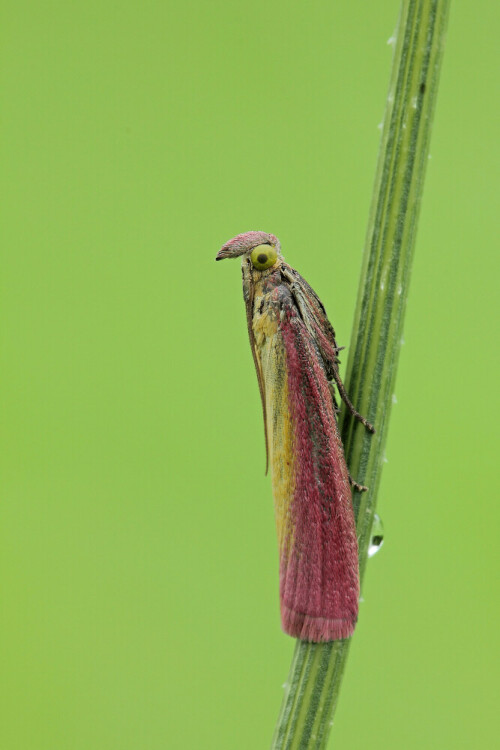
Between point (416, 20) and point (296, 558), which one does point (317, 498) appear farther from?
point (416, 20)

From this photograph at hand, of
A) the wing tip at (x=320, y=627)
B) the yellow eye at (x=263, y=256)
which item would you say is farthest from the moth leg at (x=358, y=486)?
the yellow eye at (x=263, y=256)

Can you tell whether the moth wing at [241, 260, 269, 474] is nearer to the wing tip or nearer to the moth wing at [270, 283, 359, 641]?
the moth wing at [270, 283, 359, 641]

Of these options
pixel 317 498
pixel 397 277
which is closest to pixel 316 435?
pixel 317 498

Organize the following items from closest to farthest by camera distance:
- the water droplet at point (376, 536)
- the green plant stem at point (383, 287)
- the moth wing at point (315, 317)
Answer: the green plant stem at point (383, 287) < the water droplet at point (376, 536) < the moth wing at point (315, 317)

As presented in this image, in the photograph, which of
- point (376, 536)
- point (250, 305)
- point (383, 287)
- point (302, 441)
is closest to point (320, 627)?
point (376, 536)

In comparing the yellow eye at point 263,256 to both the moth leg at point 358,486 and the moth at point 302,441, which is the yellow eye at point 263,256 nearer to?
the moth at point 302,441

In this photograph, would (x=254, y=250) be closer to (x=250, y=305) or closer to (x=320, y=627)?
(x=250, y=305)
